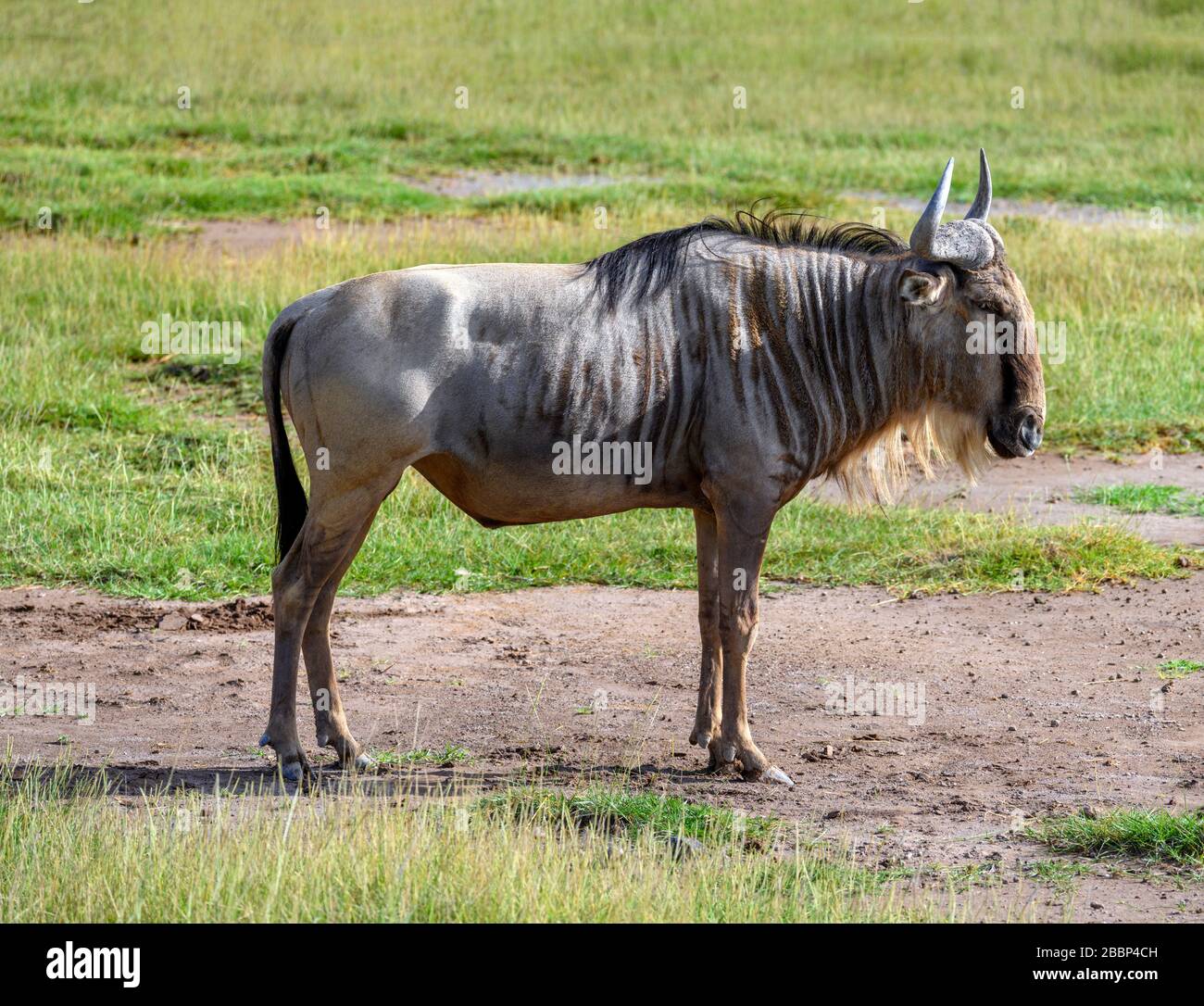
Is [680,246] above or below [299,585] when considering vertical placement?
above

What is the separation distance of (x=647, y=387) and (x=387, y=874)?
2346mm

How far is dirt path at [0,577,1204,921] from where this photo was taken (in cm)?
622

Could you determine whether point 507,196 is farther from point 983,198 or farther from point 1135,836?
point 1135,836

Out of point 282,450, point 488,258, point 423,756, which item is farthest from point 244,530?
point 488,258

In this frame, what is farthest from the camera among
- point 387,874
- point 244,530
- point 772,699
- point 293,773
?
point 244,530

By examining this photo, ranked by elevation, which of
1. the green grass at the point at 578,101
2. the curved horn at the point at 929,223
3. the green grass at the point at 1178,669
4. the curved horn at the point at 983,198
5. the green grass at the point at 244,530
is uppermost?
the green grass at the point at 578,101

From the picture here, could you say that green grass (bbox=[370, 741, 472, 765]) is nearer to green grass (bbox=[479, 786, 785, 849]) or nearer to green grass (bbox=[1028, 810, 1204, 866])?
green grass (bbox=[479, 786, 785, 849])

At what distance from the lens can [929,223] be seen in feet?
20.9

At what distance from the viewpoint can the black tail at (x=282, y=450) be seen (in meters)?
6.44

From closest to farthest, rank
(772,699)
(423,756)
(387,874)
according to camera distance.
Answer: (387,874)
(423,756)
(772,699)

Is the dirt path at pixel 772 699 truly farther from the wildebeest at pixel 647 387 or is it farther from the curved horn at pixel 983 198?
the curved horn at pixel 983 198

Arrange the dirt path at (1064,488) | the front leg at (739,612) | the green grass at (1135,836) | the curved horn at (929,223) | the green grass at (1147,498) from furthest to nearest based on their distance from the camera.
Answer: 1. the green grass at (1147,498)
2. the dirt path at (1064,488)
3. the front leg at (739,612)
4. the curved horn at (929,223)
5. the green grass at (1135,836)

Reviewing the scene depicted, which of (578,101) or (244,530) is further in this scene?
(578,101)

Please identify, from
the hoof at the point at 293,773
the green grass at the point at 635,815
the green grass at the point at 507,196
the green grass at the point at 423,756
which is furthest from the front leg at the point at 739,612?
the green grass at the point at 507,196
